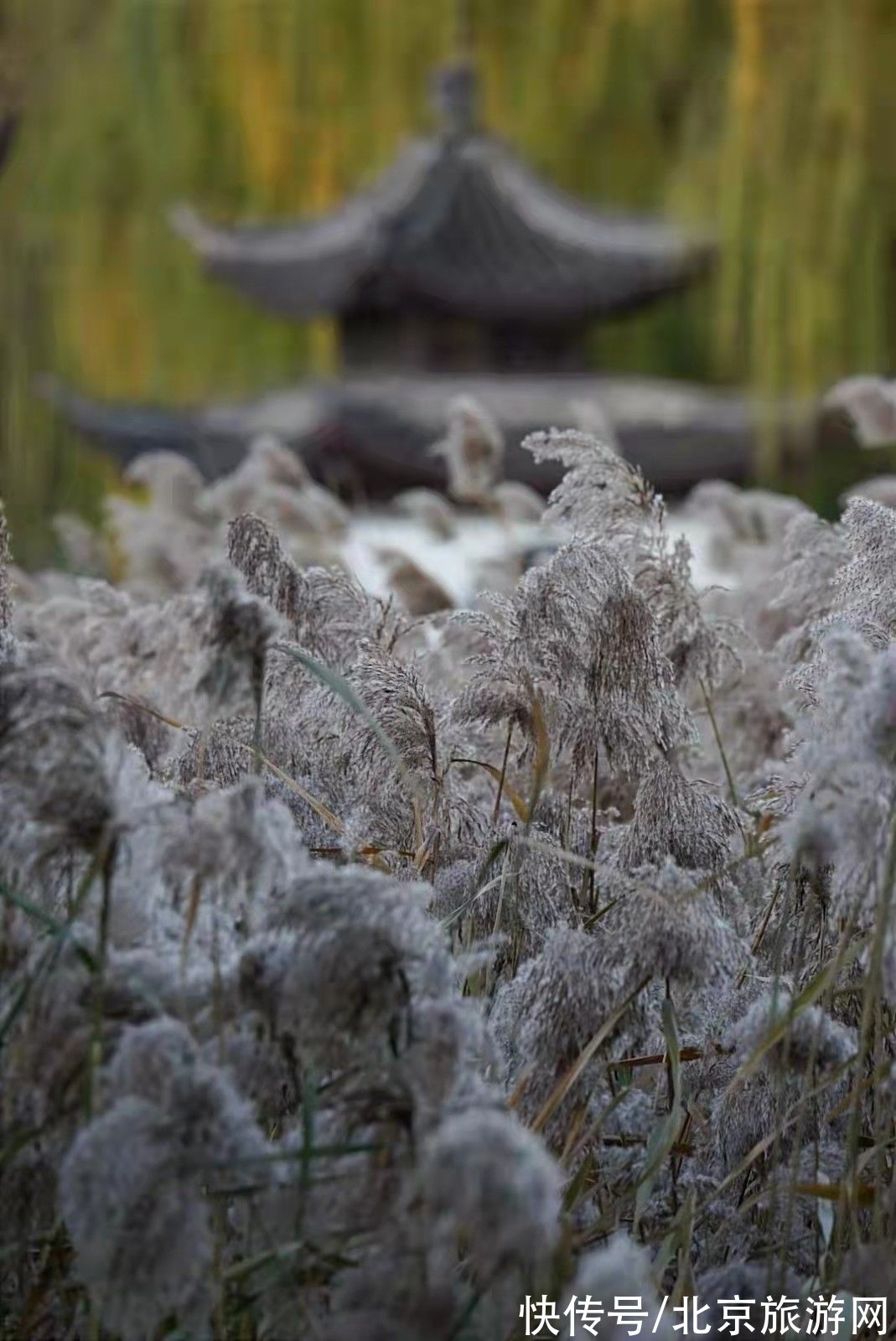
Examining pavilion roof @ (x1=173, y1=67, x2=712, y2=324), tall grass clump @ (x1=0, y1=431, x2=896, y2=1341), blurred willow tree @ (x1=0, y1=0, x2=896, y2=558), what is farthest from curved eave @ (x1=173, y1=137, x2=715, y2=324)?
tall grass clump @ (x1=0, y1=431, x2=896, y2=1341)

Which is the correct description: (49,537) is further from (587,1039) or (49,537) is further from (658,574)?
(587,1039)

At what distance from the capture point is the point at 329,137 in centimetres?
1187

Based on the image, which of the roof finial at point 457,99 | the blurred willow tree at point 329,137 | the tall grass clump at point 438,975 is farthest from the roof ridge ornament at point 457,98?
the tall grass clump at point 438,975

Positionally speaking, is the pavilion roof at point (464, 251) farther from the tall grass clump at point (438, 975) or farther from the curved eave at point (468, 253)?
the tall grass clump at point (438, 975)

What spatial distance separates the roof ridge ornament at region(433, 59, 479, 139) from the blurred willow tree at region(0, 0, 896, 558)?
1.35 metres

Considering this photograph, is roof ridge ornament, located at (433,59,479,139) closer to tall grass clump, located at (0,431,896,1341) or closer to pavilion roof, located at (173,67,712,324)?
pavilion roof, located at (173,67,712,324)

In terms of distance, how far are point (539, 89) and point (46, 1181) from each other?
37.1 ft

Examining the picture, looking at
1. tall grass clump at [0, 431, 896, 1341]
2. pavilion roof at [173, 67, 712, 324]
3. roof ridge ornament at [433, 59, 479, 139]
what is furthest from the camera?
pavilion roof at [173, 67, 712, 324]

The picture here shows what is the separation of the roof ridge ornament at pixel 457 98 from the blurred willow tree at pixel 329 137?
4.43 ft

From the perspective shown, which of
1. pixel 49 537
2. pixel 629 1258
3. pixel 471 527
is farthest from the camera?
pixel 471 527

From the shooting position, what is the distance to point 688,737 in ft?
2.89

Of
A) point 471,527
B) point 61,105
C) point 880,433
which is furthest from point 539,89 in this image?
point 880,433

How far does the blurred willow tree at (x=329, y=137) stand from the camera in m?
8.80

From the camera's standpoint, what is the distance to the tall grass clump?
1.74ft
